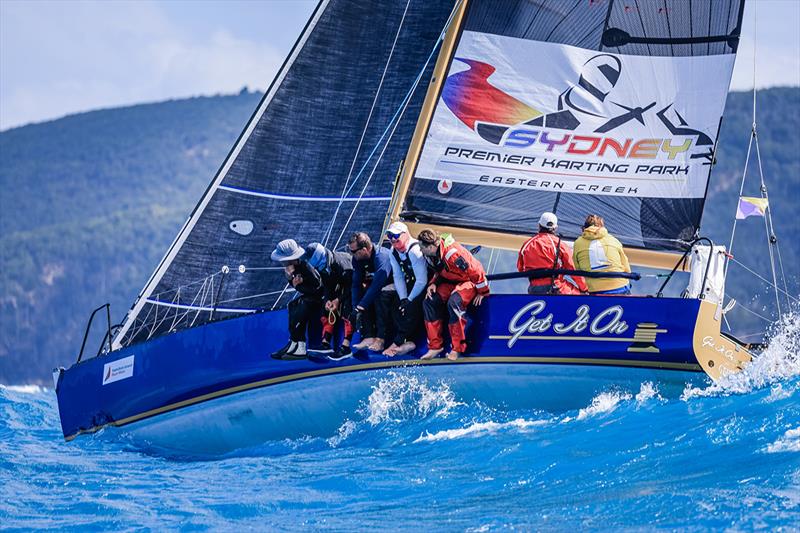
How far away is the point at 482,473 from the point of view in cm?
767

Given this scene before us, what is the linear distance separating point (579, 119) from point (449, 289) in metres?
2.56

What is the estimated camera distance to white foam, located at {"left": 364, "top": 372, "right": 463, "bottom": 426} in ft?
28.8

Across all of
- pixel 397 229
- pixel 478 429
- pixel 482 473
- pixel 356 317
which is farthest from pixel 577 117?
pixel 482 473

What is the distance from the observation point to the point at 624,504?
6637 mm

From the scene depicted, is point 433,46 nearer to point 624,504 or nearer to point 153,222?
point 624,504

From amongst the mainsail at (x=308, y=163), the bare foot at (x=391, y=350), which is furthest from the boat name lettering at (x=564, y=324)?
the mainsail at (x=308, y=163)

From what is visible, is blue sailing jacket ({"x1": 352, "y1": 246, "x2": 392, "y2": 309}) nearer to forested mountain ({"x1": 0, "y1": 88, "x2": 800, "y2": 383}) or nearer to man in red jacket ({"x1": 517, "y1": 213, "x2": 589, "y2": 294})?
man in red jacket ({"x1": 517, "y1": 213, "x2": 589, "y2": 294})

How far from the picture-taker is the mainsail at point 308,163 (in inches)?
436

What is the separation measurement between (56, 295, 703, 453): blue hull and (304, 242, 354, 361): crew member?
170mm

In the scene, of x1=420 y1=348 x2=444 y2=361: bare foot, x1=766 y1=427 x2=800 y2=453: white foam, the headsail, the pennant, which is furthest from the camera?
the headsail

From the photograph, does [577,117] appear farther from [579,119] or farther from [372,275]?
[372,275]

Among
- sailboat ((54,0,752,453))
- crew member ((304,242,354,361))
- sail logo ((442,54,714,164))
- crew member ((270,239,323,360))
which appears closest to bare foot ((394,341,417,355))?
sailboat ((54,0,752,453))

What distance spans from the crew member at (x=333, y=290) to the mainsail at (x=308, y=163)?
1.81 m

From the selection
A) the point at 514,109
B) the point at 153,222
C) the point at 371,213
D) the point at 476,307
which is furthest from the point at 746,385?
the point at 153,222
